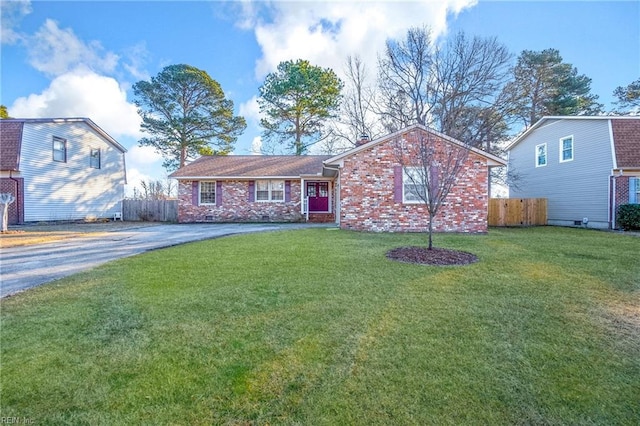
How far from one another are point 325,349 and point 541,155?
67.0ft

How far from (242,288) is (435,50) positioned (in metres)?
19.8

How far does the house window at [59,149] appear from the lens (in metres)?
16.8

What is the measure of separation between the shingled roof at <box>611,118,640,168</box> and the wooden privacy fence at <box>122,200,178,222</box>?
22872 millimetres

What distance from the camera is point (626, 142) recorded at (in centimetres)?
1363

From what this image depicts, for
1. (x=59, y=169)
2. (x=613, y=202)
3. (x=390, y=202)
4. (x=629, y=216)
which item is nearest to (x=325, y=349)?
(x=390, y=202)

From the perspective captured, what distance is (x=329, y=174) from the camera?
53.3 feet

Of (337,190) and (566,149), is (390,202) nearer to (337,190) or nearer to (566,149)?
(337,190)

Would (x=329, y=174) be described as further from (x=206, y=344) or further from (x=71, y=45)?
(x=206, y=344)

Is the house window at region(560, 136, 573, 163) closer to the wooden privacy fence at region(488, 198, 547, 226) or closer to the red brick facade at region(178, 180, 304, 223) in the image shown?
the wooden privacy fence at region(488, 198, 547, 226)

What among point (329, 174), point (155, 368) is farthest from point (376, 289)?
point (329, 174)

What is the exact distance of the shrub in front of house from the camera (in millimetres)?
12705

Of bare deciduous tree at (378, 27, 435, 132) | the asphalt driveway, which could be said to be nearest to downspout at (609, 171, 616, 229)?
bare deciduous tree at (378, 27, 435, 132)

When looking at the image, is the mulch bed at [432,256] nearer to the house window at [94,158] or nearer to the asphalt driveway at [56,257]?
the asphalt driveway at [56,257]

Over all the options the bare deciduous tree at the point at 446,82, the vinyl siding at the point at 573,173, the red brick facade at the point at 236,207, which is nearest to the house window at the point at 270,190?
the red brick facade at the point at 236,207
